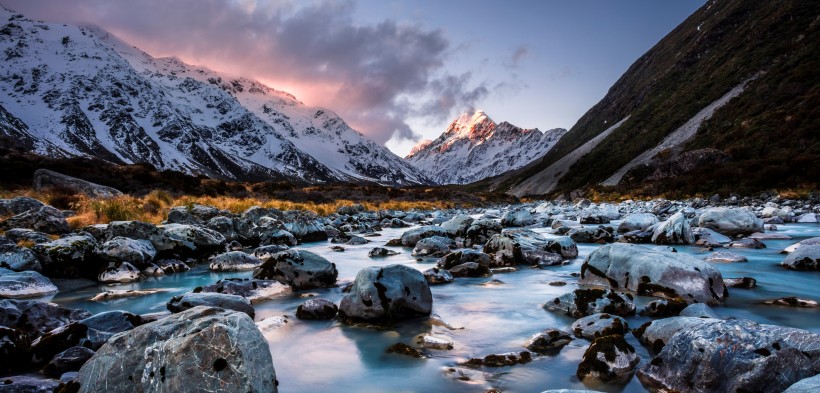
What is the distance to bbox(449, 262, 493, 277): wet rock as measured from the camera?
10594mm

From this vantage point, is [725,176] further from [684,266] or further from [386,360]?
[386,360]

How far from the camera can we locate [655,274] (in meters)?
7.93

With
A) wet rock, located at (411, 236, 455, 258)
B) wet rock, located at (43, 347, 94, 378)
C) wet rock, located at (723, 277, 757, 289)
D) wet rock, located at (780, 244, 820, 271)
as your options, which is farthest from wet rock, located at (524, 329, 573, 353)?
A: wet rock, located at (411, 236, 455, 258)

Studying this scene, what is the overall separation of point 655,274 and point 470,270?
398 centimetres

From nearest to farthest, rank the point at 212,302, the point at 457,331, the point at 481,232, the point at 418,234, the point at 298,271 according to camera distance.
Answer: the point at 457,331 < the point at 212,302 < the point at 298,271 < the point at 418,234 < the point at 481,232

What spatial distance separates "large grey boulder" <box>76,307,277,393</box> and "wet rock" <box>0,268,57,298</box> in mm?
6396

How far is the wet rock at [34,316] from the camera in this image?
5.83 metres

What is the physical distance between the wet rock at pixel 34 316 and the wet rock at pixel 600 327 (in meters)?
6.93

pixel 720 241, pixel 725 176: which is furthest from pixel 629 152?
pixel 720 241

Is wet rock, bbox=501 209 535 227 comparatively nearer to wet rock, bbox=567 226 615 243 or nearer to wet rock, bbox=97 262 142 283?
wet rock, bbox=567 226 615 243

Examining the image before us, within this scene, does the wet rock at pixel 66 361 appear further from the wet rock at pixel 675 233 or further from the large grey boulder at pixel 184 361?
the wet rock at pixel 675 233

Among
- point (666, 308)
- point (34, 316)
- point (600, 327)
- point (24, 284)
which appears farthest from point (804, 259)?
point (24, 284)

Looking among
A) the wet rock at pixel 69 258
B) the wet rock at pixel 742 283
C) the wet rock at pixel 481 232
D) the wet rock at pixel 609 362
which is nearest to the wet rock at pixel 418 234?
the wet rock at pixel 481 232

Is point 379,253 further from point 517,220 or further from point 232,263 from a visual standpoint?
point 517,220
